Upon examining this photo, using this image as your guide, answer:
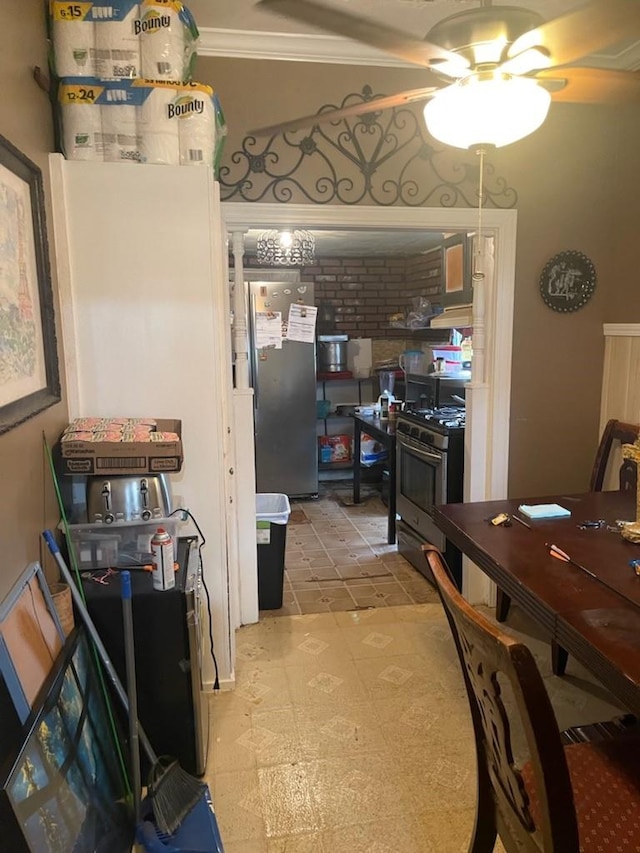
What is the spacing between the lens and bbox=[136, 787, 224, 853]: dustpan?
59.3 inches

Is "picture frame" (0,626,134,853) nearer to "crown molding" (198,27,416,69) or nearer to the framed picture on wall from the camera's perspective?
"crown molding" (198,27,416,69)

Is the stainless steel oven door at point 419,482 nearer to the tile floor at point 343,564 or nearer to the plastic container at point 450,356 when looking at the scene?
the tile floor at point 343,564

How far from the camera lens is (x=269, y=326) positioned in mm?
4680

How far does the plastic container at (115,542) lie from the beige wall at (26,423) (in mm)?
101

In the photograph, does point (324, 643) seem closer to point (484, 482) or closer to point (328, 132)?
point (484, 482)

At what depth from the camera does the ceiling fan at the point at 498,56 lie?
1.32m

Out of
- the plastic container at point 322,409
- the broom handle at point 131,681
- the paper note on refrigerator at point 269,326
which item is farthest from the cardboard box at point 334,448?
the broom handle at point 131,681

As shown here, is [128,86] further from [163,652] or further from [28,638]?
[163,652]

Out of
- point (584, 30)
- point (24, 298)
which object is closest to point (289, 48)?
point (584, 30)

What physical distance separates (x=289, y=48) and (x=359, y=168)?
56 cm

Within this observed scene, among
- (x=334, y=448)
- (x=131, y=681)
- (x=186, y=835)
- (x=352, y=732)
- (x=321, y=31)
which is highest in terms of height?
(x=321, y=31)

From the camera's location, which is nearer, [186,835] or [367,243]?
[186,835]

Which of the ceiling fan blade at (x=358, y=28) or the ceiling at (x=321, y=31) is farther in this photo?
the ceiling at (x=321, y=31)

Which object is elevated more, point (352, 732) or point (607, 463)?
point (607, 463)
